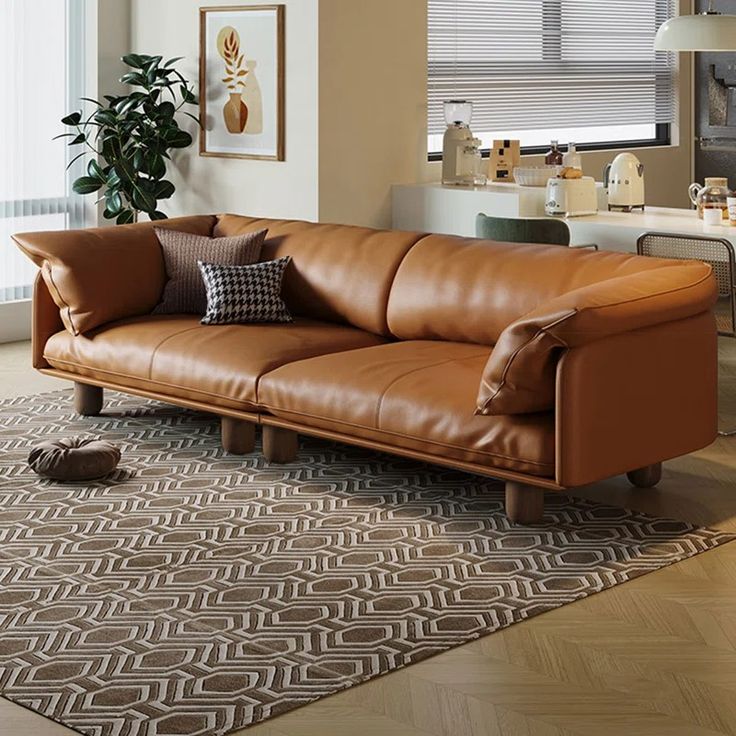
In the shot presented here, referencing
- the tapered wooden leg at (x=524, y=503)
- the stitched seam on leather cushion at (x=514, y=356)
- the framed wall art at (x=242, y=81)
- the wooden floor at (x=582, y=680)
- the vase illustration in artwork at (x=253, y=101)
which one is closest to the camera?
the wooden floor at (x=582, y=680)

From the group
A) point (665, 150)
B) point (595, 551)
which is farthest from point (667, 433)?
point (665, 150)

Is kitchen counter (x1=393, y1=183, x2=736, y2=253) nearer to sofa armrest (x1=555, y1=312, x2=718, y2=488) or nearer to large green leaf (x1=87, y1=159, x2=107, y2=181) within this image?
sofa armrest (x1=555, y1=312, x2=718, y2=488)

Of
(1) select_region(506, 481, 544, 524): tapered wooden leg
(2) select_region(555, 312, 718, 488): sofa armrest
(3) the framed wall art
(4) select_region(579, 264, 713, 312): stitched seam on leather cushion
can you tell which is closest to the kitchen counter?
(3) the framed wall art

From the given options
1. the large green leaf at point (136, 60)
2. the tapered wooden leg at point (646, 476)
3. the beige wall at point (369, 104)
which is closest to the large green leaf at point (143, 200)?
the large green leaf at point (136, 60)

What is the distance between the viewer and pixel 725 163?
30.5 ft

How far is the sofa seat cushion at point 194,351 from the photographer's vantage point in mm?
4906

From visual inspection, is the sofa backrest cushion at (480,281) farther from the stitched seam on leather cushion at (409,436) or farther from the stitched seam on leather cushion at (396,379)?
the stitched seam on leather cushion at (409,436)

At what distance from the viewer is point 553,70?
28.4 ft

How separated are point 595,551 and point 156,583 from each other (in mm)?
1247

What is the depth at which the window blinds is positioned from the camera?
7.77m

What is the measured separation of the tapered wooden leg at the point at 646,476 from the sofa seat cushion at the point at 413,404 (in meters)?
0.63

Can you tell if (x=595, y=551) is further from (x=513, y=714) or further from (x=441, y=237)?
(x=441, y=237)

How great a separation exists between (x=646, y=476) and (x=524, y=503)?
25.0 inches

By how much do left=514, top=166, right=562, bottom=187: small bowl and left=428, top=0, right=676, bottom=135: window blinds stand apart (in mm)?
996
